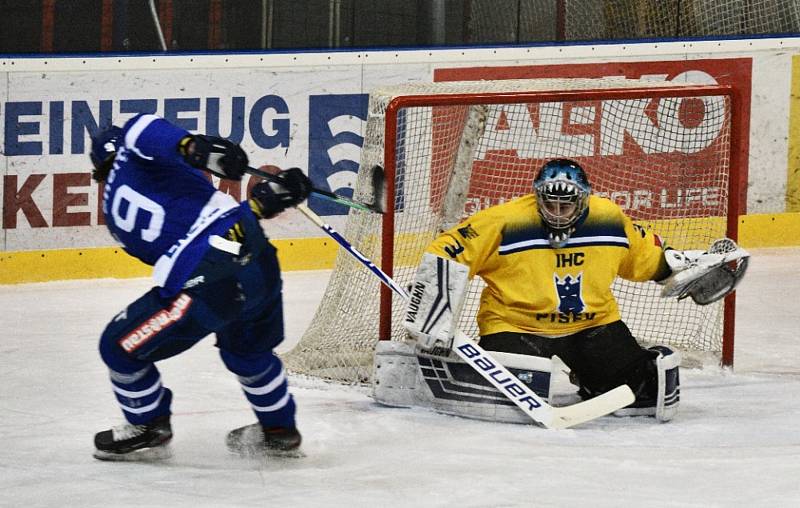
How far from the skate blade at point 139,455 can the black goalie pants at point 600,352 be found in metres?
1.03

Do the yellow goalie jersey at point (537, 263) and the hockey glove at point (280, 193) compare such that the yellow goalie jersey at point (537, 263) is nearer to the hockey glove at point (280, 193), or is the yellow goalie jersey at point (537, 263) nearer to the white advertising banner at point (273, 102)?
the hockey glove at point (280, 193)

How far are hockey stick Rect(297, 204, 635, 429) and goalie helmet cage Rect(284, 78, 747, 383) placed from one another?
35 centimetres

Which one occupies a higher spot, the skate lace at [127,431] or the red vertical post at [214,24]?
the red vertical post at [214,24]

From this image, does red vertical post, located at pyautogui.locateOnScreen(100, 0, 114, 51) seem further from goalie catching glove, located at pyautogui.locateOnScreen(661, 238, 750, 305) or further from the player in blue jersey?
goalie catching glove, located at pyautogui.locateOnScreen(661, 238, 750, 305)

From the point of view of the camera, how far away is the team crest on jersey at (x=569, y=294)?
425cm

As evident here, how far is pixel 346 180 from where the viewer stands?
662cm

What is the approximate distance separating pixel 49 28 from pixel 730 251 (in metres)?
3.32

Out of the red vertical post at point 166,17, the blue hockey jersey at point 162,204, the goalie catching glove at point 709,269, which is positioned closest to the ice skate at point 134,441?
the blue hockey jersey at point 162,204

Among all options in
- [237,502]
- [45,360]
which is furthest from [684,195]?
[237,502]

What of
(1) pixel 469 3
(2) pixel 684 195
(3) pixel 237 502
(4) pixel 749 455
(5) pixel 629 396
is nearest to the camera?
(3) pixel 237 502

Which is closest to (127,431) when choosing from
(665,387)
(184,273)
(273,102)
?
(184,273)

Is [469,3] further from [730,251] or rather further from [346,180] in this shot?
[730,251]

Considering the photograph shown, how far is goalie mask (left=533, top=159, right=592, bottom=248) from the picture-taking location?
4.09m

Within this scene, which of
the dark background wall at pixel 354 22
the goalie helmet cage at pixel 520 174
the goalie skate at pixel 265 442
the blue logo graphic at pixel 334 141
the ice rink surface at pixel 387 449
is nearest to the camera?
the ice rink surface at pixel 387 449
